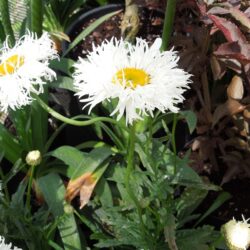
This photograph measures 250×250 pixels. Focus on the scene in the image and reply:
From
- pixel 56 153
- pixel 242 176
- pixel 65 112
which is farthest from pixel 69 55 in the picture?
pixel 242 176

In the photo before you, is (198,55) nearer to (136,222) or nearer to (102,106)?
(102,106)

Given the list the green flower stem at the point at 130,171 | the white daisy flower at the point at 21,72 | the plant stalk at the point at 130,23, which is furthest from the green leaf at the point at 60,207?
the plant stalk at the point at 130,23

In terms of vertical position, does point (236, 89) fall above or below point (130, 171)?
above

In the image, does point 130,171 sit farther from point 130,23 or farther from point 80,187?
point 130,23

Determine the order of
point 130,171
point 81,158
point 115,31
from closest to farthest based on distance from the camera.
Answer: point 130,171 → point 81,158 → point 115,31

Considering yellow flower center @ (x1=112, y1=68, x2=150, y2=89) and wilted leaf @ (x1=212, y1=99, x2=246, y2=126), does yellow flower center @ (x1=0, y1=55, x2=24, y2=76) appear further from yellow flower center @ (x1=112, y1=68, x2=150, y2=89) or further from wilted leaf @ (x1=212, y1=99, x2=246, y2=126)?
wilted leaf @ (x1=212, y1=99, x2=246, y2=126)

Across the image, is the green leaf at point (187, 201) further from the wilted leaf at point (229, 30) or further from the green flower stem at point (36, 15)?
the green flower stem at point (36, 15)

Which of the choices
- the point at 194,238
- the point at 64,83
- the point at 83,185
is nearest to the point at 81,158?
the point at 83,185

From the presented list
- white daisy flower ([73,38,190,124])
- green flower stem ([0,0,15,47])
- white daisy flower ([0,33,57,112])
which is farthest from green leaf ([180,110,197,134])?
green flower stem ([0,0,15,47])
